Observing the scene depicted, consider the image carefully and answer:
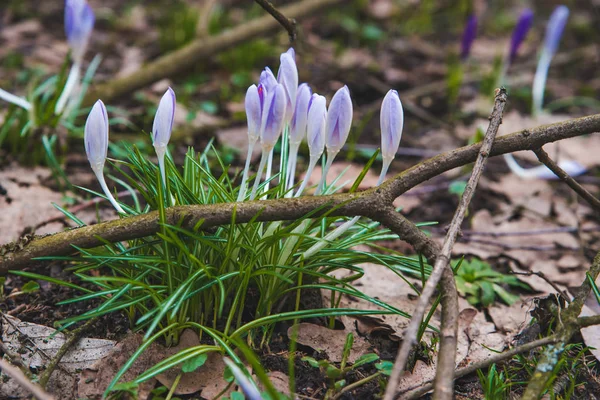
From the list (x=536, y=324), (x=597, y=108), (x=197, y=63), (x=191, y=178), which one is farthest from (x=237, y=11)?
(x=536, y=324)

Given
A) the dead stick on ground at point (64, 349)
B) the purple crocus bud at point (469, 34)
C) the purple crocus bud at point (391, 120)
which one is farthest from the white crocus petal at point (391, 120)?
the purple crocus bud at point (469, 34)

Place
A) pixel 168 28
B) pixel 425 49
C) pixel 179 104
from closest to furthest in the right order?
pixel 179 104 < pixel 168 28 < pixel 425 49

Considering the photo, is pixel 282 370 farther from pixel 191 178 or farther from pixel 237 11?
pixel 237 11

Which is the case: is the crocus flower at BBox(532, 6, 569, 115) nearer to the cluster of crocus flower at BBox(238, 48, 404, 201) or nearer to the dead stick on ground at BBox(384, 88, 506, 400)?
the dead stick on ground at BBox(384, 88, 506, 400)

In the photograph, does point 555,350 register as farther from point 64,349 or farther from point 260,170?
point 64,349

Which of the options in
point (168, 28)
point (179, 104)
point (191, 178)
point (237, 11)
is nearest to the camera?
point (191, 178)

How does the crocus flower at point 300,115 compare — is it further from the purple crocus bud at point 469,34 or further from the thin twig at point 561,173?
the purple crocus bud at point 469,34

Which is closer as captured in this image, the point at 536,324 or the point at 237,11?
the point at 536,324
